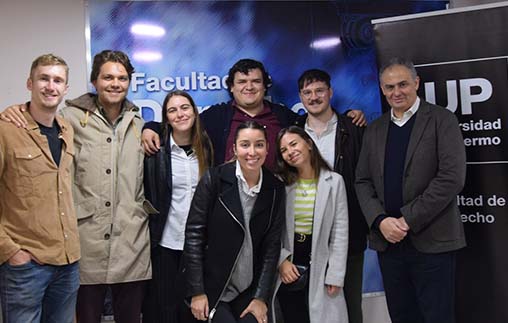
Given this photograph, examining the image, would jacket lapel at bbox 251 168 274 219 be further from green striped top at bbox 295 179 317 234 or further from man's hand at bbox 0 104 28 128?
man's hand at bbox 0 104 28 128

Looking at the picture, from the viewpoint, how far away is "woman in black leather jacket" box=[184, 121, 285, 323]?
7.89 feet

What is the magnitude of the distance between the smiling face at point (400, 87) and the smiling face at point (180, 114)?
1.14 meters

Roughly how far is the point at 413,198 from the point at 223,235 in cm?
105

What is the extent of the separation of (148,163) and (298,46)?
1.55 metres

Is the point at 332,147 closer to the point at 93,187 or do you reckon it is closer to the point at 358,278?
the point at 358,278

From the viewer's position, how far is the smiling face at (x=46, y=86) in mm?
2252

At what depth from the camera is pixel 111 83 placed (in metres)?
2.60

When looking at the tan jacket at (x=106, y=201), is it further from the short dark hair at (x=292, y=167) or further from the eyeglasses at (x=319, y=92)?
the eyeglasses at (x=319, y=92)

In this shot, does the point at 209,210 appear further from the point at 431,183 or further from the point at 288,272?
the point at 431,183

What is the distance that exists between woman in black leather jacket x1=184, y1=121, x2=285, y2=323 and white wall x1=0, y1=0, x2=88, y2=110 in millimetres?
1491

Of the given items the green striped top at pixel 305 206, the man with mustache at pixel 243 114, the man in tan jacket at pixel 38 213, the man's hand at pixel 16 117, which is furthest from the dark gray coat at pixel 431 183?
the man's hand at pixel 16 117

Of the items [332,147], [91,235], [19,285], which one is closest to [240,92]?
[332,147]

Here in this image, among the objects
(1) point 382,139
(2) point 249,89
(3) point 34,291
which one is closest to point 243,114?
(2) point 249,89

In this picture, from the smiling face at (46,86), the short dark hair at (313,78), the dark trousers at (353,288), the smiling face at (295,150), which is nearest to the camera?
the smiling face at (46,86)
